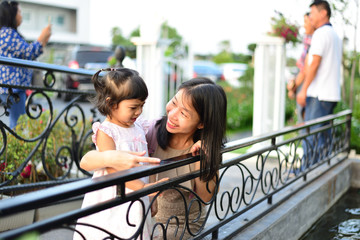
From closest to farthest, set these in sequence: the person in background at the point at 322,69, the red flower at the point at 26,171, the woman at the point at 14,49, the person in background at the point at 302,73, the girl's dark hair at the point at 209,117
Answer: the girl's dark hair at the point at 209,117 < the red flower at the point at 26,171 < the woman at the point at 14,49 < the person in background at the point at 322,69 < the person in background at the point at 302,73

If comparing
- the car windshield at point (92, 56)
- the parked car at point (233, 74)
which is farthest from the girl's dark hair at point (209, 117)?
the car windshield at point (92, 56)

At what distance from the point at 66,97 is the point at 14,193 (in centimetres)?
167

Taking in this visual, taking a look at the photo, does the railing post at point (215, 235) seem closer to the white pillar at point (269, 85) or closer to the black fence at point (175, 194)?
the black fence at point (175, 194)

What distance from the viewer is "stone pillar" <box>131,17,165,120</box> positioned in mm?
7402

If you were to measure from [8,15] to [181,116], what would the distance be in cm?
270

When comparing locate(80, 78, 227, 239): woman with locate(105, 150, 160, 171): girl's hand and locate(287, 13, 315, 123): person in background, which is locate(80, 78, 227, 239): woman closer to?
locate(105, 150, 160, 171): girl's hand

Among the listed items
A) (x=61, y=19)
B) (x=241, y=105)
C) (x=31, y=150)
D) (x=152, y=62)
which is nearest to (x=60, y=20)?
(x=61, y=19)

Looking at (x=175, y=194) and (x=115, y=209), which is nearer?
(x=115, y=209)

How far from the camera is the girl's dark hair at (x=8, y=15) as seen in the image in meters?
3.89

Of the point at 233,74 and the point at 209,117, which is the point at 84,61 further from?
the point at 209,117

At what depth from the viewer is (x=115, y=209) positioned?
172cm

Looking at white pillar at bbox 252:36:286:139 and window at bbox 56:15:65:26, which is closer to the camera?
white pillar at bbox 252:36:286:139

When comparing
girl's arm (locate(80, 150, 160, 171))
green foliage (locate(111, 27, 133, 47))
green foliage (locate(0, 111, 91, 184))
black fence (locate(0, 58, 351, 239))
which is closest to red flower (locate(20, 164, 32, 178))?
green foliage (locate(0, 111, 91, 184))

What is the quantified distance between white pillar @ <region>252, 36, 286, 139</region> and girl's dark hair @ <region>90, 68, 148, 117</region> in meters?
4.20
